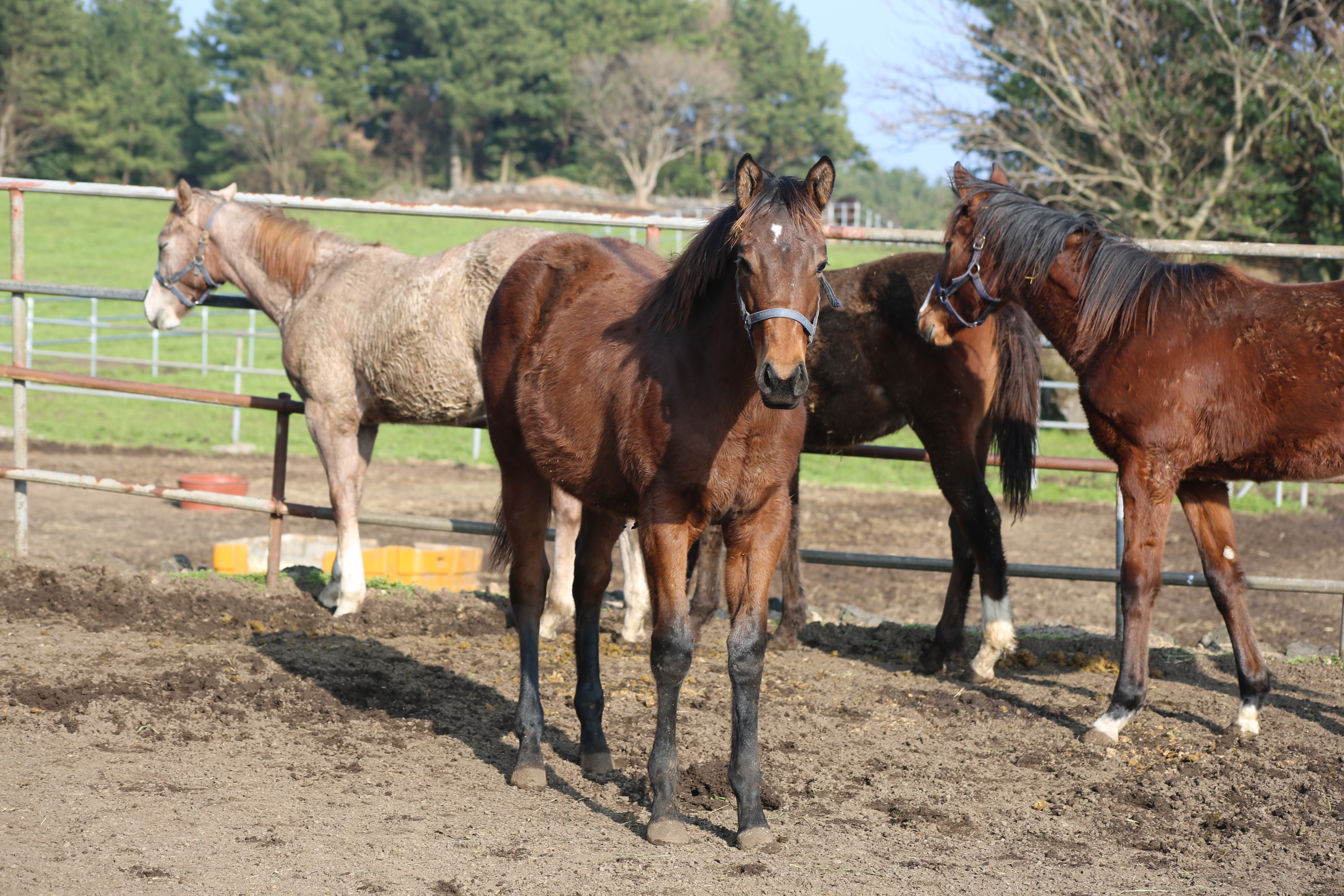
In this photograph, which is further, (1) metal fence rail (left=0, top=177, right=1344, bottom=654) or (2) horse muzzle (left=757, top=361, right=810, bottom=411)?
(1) metal fence rail (left=0, top=177, right=1344, bottom=654)

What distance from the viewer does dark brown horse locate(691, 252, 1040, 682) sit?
4848mm

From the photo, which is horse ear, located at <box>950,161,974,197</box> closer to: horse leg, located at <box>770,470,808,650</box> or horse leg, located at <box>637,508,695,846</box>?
horse leg, located at <box>770,470,808,650</box>

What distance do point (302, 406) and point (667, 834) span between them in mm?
3667

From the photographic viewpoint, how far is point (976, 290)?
4.57 m

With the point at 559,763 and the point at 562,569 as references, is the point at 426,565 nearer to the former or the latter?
the point at 562,569

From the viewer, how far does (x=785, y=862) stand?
2.97 metres

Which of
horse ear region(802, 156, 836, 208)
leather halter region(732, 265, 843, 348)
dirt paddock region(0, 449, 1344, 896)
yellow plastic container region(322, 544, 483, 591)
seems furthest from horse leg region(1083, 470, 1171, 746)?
yellow plastic container region(322, 544, 483, 591)

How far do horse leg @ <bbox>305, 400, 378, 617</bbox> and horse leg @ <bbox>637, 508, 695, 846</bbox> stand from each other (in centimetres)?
307

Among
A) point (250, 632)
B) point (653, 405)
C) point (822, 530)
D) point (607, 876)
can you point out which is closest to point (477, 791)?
point (607, 876)

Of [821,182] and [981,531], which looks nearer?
[821,182]

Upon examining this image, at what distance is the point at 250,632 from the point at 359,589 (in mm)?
646

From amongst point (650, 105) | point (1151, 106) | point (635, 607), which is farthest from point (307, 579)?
point (650, 105)

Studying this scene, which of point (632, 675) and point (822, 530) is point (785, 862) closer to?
point (632, 675)

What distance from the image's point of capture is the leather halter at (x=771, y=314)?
2826 millimetres
